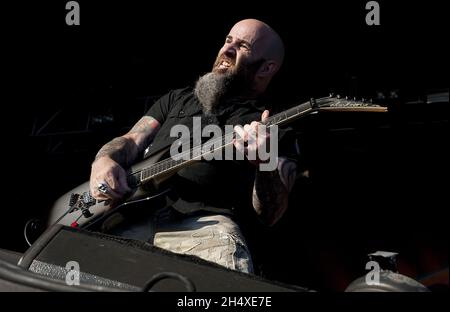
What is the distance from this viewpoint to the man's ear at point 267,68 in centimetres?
298

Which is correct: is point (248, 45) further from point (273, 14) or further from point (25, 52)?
point (25, 52)

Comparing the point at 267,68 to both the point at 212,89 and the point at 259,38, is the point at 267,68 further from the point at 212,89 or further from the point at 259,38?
the point at 212,89

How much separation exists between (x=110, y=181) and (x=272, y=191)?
30.7 inches

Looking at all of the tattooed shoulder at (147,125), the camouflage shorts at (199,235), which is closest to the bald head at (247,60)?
the tattooed shoulder at (147,125)

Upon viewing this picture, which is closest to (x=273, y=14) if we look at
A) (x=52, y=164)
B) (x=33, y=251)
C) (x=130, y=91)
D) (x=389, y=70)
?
(x=389, y=70)

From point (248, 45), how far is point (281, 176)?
885 millimetres

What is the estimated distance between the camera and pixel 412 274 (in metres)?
3.59

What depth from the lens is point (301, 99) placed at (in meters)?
3.86

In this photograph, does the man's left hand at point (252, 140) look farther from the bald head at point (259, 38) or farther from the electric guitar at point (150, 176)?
the bald head at point (259, 38)

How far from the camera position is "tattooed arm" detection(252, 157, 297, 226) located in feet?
7.91

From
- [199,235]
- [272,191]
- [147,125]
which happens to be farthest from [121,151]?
[272,191]

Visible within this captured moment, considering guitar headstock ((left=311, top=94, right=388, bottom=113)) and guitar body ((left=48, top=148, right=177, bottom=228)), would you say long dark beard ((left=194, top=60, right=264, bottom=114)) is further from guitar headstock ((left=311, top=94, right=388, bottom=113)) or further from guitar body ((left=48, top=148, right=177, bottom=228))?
guitar headstock ((left=311, top=94, right=388, bottom=113))
